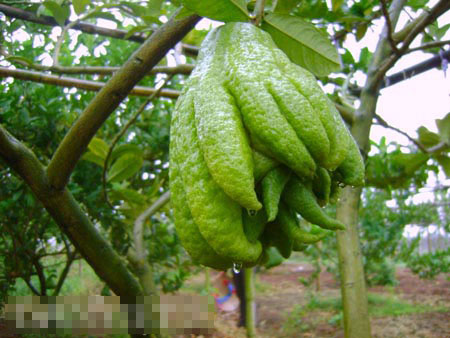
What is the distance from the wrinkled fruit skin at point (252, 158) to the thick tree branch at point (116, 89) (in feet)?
0.61

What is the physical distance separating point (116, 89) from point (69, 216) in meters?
0.36

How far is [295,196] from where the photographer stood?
62cm

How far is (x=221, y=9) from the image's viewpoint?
0.75m

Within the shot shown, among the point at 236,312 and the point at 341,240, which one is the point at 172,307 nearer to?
the point at 341,240

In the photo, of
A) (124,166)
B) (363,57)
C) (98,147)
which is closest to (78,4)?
(98,147)

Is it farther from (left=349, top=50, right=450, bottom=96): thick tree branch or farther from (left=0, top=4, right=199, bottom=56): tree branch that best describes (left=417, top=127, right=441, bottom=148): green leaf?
(left=0, top=4, right=199, bottom=56): tree branch

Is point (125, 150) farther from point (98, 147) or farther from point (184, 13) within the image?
point (184, 13)

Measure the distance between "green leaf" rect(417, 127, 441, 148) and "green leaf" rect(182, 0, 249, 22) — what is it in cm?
134

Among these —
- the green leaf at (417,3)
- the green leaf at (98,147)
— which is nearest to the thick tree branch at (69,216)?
the green leaf at (98,147)

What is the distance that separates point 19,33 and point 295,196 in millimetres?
1536

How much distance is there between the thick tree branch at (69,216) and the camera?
975 millimetres

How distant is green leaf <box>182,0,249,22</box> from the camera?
70cm

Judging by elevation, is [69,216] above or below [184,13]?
below

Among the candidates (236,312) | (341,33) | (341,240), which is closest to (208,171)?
(341,240)
